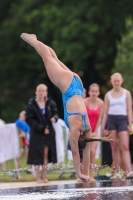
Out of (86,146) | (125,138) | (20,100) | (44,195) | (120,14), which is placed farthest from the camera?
(20,100)

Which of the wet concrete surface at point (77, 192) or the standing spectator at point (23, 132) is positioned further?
the standing spectator at point (23, 132)

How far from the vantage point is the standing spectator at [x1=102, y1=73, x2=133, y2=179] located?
1490 cm

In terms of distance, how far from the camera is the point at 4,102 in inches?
1900

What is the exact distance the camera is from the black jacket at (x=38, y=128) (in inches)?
587

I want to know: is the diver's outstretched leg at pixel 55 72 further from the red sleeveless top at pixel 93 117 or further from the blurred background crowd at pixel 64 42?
the blurred background crowd at pixel 64 42

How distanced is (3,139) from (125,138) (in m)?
3.59

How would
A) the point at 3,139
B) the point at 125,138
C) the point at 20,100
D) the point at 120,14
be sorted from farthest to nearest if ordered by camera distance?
the point at 20,100
the point at 120,14
the point at 3,139
the point at 125,138

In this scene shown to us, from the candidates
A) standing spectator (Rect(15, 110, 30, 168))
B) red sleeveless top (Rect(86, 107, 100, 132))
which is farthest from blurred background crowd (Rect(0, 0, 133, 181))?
red sleeveless top (Rect(86, 107, 100, 132))

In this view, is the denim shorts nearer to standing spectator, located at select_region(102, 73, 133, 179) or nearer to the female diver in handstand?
standing spectator, located at select_region(102, 73, 133, 179)

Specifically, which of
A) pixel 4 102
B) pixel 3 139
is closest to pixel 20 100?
pixel 4 102

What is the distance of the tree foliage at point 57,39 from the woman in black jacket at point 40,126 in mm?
22751

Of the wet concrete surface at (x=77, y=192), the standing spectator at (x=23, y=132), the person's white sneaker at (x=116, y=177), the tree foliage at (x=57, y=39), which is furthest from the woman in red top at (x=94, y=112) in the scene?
the tree foliage at (x=57, y=39)

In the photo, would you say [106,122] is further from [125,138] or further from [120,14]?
[120,14]

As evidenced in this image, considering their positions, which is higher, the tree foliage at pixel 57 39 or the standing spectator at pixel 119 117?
the tree foliage at pixel 57 39
